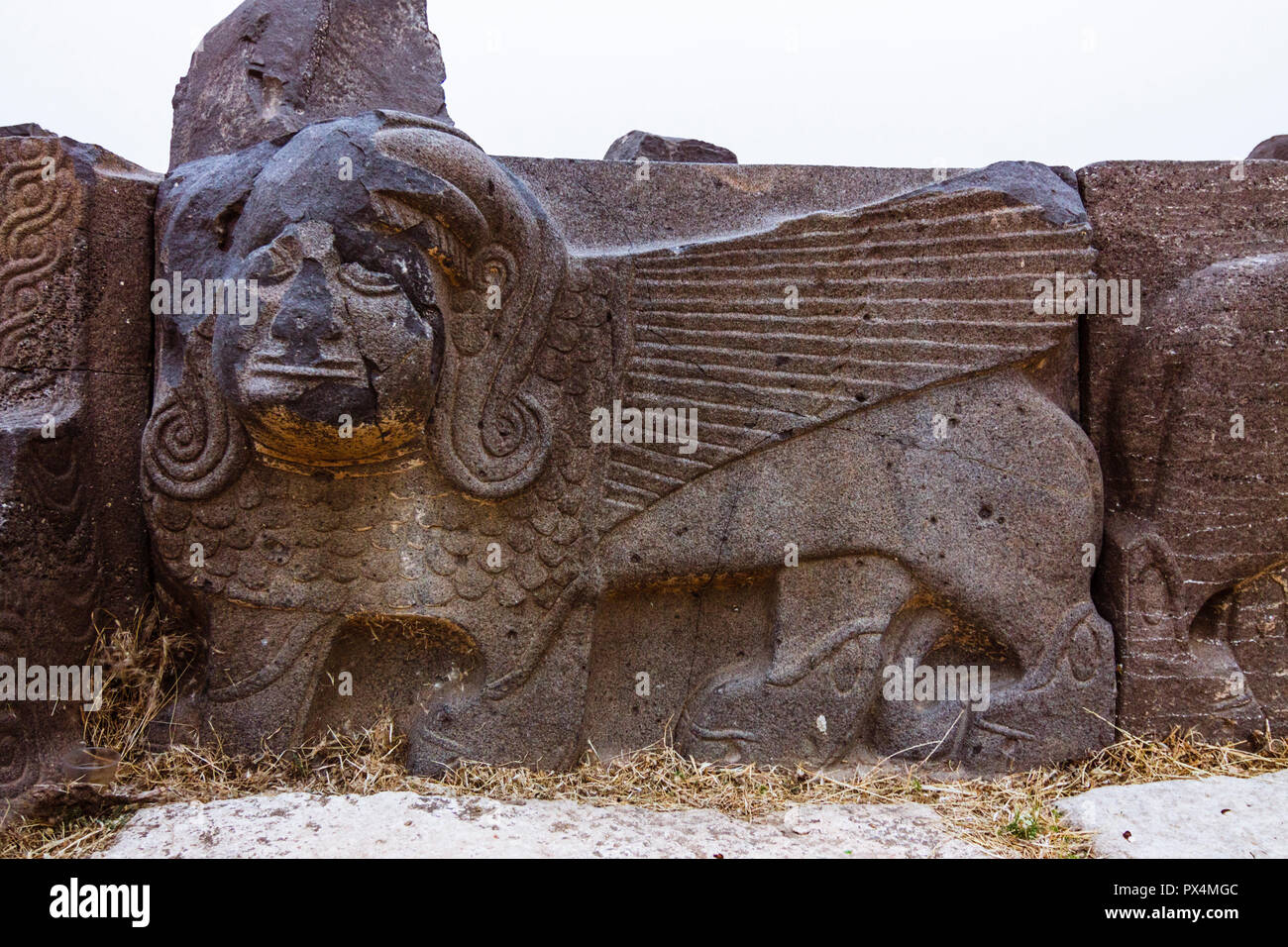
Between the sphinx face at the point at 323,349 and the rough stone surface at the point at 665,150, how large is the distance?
112cm

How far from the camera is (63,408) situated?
253 centimetres

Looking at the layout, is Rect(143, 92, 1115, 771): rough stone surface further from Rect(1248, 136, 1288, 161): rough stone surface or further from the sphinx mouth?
Rect(1248, 136, 1288, 161): rough stone surface

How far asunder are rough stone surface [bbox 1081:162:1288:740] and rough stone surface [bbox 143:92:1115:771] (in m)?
0.17

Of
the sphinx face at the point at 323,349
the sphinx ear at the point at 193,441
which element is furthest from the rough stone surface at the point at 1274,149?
the sphinx ear at the point at 193,441

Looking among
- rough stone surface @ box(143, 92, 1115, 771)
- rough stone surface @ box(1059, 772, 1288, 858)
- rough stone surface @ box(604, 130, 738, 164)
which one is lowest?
rough stone surface @ box(1059, 772, 1288, 858)

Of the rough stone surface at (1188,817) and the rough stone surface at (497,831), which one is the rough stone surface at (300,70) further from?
the rough stone surface at (1188,817)

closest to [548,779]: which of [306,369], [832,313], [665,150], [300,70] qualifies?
[306,369]

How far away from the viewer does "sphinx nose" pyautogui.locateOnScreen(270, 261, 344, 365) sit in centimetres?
228

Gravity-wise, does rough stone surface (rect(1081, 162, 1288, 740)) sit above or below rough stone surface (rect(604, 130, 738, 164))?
below

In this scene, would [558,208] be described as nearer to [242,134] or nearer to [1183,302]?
[242,134]

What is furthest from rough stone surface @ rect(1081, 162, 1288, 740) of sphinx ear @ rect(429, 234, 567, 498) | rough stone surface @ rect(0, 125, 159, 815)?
rough stone surface @ rect(0, 125, 159, 815)

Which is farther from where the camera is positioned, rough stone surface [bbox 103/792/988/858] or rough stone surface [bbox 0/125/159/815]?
rough stone surface [bbox 0/125/159/815]

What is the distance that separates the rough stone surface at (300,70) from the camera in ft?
9.22

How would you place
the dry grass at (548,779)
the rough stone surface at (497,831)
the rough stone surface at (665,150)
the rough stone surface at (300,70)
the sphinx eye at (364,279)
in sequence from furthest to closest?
the rough stone surface at (665,150) < the rough stone surface at (300,70) < the dry grass at (548,779) < the sphinx eye at (364,279) < the rough stone surface at (497,831)
